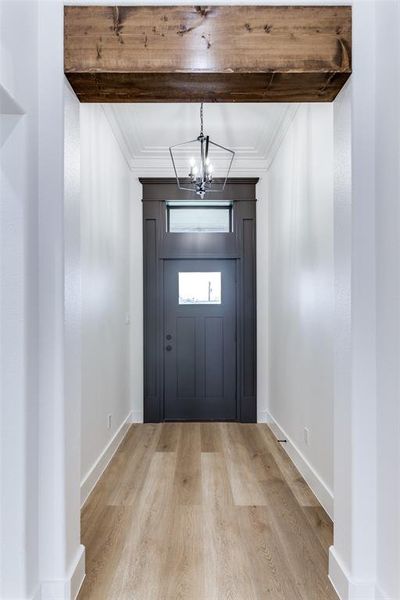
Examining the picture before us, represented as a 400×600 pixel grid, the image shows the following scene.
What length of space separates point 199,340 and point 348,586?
2.97 metres

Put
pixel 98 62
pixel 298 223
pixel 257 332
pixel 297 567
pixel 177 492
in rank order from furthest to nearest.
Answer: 1. pixel 257 332
2. pixel 298 223
3. pixel 177 492
4. pixel 297 567
5. pixel 98 62

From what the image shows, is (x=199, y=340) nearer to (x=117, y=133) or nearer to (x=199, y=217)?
(x=199, y=217)

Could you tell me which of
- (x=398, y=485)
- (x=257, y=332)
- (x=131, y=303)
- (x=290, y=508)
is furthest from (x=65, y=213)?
(x=257, y=332)

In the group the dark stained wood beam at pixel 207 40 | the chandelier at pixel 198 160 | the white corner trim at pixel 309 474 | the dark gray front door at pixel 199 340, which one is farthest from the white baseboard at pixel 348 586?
the chandelier at pixel 198 160

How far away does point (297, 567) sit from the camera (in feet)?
6.21

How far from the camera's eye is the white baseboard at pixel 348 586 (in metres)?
1.58

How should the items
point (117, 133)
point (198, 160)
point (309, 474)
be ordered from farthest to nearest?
point (198, 160)
point (117, 133)
point (309, 474)

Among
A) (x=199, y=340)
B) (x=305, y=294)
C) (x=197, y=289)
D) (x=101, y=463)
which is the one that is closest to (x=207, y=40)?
(x=305, y=294)

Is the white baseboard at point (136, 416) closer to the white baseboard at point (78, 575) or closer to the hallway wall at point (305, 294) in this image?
the hallway wall at point (305, 294)

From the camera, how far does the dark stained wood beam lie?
163 centimetres

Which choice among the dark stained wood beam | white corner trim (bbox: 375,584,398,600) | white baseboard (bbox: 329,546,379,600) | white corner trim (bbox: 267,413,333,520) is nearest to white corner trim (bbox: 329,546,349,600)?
white baseboard (bbox: 329,546,379,600)

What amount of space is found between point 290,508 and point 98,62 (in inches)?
106

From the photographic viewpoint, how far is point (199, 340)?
14.4ft

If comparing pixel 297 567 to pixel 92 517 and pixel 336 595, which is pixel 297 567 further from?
pixel 92 517
